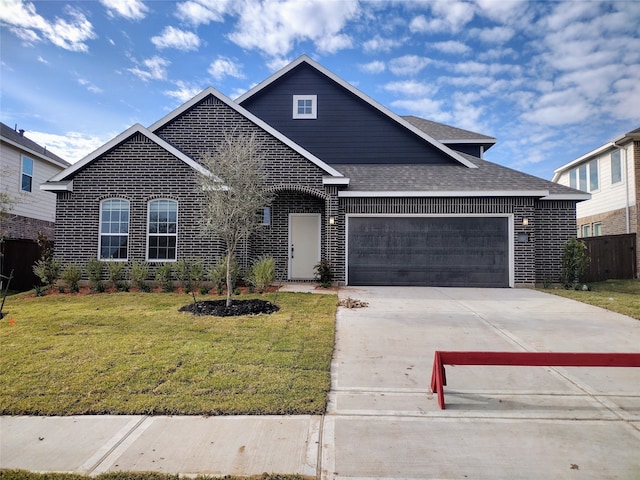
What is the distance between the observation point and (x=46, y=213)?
18.9 meters

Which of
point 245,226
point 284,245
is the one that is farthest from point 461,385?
point 284,245

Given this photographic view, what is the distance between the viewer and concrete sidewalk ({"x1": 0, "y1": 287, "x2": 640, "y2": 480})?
2.72 metres

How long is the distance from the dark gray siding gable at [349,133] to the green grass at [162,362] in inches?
351

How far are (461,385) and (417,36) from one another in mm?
12349

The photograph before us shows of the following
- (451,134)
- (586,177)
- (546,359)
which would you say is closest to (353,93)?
(451,134)

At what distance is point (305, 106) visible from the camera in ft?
50.8

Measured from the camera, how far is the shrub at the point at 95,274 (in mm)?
10922

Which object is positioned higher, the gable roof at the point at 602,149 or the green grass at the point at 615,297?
the gable roof at the point at 602,149

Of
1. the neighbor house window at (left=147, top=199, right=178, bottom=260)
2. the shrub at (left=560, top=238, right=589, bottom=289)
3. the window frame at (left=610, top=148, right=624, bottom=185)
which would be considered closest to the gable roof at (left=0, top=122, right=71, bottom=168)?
the neighbor house window at (left=147, top=199, right=178, bottom=260)

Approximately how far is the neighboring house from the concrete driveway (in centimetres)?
1286

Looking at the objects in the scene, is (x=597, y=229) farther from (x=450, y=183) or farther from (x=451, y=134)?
(x=450, y=183)

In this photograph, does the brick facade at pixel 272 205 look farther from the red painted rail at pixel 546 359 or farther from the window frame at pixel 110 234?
the red painted rail at pixel 546 359

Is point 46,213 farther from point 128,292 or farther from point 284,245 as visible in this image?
point 284,245

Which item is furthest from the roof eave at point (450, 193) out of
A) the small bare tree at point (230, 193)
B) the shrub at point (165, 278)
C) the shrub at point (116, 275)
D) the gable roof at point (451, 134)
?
the shrub at point (116, 275)
